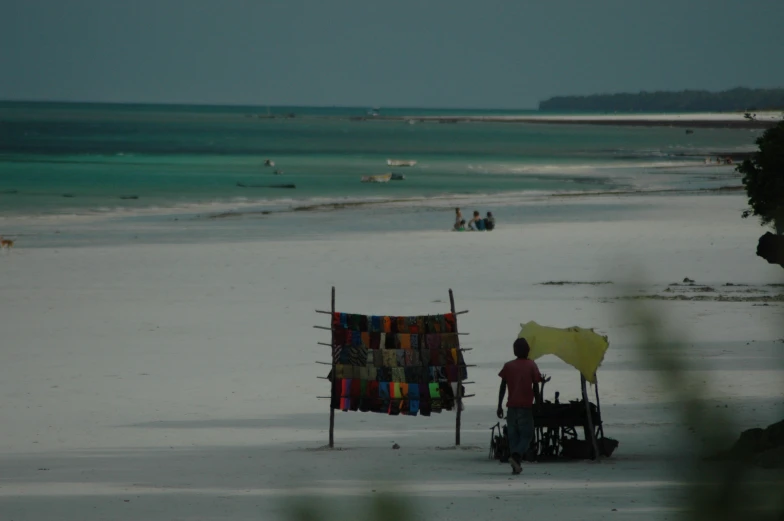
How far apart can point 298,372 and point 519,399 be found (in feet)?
20.9

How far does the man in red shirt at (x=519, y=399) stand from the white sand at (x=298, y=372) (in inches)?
10.2

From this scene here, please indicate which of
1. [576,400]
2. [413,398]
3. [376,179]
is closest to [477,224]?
[413,398]

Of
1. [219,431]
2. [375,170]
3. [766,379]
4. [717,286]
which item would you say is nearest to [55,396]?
[219,431]

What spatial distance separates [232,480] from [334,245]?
75.2 feet

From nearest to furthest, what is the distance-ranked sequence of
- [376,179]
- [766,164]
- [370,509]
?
[370,509]
[766,164]
[376,179]

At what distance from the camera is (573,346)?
11031 millimetres

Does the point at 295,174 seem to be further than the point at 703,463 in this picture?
Yes

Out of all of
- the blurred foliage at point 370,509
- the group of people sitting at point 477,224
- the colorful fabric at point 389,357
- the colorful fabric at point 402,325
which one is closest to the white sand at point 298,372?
the blurred foliage at point 370,509

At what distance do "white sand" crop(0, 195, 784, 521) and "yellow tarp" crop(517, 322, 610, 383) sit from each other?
63cm

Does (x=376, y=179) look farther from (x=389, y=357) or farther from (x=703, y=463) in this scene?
A: (x=703, y=463)

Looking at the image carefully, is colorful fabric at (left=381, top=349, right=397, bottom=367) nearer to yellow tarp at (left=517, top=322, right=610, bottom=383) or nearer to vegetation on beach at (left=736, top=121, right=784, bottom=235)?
yellow tarp at (left=517, top=322, right=610, bottom=383)

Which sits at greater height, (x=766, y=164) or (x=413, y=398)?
(x=766, y=164)

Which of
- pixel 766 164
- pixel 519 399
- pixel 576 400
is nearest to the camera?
pixel 519 399

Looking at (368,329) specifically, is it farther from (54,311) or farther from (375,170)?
(375,170)
